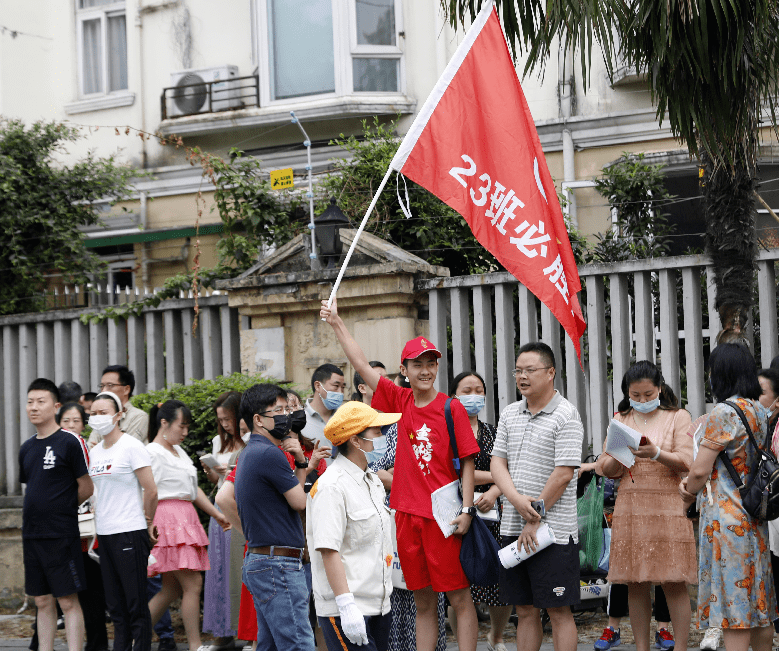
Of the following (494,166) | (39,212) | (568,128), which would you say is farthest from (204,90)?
(494,166)

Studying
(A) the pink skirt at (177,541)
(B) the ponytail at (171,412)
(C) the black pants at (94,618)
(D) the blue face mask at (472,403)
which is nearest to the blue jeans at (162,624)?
(C) the black pants at (94,618)

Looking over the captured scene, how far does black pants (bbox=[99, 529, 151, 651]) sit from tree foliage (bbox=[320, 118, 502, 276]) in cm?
399

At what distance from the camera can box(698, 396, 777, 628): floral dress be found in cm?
565

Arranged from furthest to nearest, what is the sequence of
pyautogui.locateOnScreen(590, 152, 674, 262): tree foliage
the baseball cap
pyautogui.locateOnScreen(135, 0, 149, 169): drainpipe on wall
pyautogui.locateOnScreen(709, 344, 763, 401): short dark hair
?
1. pyautogui.locateOnScreen(135, 0, 149, 169): drainpipe on wall
2. pyautogui.locateOnScreen(590, 152, 674, 262): tree foliage
3. pyautogui.locateOnScreen(709, 344, 763, 401): short dark hair
4. the baseball cap

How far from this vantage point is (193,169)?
15.7 metres

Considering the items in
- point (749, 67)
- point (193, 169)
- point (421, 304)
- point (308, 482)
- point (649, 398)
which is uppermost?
point (193, 169)

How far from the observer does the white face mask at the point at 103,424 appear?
7111 millimetres

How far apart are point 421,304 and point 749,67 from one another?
10.8 ft

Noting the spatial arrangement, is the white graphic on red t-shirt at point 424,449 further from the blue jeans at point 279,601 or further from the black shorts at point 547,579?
the blue jeans at point 279,601

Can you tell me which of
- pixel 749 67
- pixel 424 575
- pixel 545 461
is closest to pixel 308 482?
pixel 424 575

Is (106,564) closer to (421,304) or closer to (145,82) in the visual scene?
(421,304)

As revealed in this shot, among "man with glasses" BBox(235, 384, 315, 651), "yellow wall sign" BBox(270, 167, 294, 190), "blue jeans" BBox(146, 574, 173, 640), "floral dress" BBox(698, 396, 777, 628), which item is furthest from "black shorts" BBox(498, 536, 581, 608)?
"yellow wall sign" BBox(270, 167, 294, 190)

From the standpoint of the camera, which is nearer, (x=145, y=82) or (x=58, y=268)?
(x=58, y=268)

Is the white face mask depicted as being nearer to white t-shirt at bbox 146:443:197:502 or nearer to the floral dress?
white t-shirt at bbox 146:443:197:502
